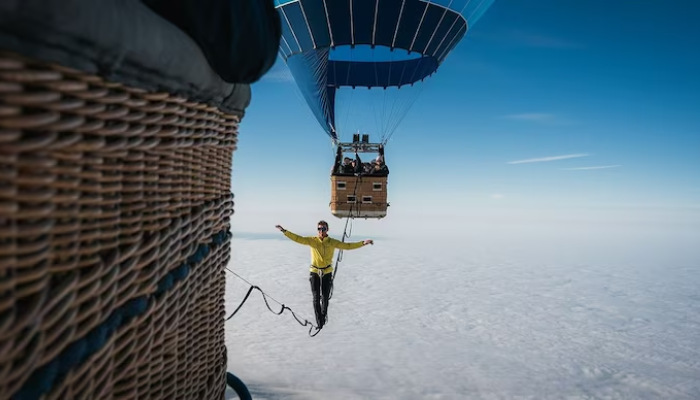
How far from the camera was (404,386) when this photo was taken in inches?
1758

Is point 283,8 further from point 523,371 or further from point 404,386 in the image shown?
point 523,371

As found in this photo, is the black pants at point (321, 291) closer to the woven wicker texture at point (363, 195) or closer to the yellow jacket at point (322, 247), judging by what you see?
the yellow jacket at point (322, 247)

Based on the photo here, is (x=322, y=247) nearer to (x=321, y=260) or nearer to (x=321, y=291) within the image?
(x=321, y=260)

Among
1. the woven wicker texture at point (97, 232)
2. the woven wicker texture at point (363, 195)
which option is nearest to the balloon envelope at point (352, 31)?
the woven wicker texture at point (363, 195)

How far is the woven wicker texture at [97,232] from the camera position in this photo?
0.56 metres

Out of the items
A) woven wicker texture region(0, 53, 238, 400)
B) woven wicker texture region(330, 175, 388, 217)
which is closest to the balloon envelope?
woven wicker texture region(330, 175, 388, 217)

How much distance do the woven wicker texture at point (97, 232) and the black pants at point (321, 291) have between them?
314 inches

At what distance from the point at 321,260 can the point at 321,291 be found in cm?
87

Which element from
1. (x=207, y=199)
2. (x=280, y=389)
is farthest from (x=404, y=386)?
(x=207, y=199)

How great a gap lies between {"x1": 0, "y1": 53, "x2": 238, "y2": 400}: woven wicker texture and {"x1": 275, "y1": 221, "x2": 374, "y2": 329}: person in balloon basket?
696 centimetres

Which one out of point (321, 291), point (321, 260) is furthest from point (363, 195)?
point (321, 291)

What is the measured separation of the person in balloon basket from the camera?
839 centimetres

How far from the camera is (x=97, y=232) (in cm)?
75

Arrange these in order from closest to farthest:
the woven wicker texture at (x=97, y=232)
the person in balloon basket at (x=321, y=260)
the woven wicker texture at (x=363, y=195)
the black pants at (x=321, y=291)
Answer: the woven wicker texture at (x=97, y=232) < the person in balloon basket at (x=321, y=260) < the black pants at (x=321, y=291) < the woven wicker texture at (x=363, y=195)
